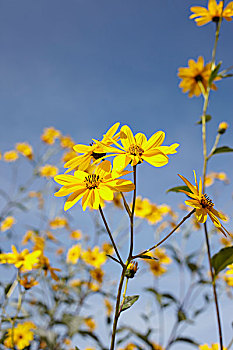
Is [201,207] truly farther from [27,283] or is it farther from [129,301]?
[27,283]

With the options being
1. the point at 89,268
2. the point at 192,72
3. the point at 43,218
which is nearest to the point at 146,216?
the point at 89,268

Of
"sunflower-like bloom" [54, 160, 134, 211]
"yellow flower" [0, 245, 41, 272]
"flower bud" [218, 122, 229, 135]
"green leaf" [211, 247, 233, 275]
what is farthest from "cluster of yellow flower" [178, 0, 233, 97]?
"yellow flower" [0, 245, 41, 272]

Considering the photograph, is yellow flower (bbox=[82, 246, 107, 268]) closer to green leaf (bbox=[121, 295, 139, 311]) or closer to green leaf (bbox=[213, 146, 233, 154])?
green leaf (bbox=[213, 146, 233, 154])

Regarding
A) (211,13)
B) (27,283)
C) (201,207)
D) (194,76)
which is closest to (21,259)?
(27,283)

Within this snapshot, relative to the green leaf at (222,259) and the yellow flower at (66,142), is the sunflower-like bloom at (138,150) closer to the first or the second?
the green leaf at (222,259)

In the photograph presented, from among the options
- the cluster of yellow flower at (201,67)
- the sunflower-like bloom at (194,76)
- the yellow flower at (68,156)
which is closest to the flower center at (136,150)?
the cluster of yellow flower at (201,67)

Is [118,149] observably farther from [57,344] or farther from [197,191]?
[57,344]
